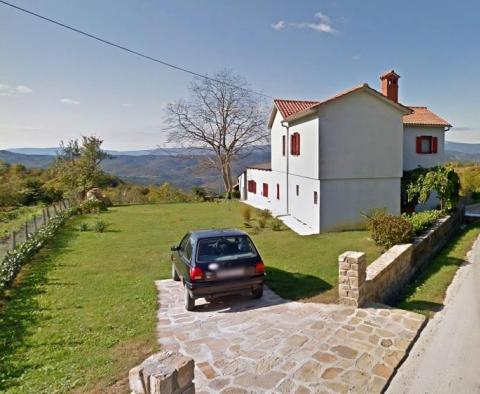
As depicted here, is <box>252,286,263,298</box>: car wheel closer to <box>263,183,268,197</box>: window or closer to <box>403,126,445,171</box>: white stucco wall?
<box>403,126,445,171</box>: white stucco wall

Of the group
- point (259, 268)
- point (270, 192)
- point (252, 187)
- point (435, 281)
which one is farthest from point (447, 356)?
point (252, 187)

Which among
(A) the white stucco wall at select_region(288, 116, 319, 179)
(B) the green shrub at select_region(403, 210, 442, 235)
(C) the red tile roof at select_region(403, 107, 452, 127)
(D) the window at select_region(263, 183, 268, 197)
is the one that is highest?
(C) the red tile roof at select_region(403, 107, 452, 127)

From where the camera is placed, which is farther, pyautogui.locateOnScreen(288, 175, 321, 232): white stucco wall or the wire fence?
pyautogui.locateOnScreen(288, 175, 321, 232): white stucco wall

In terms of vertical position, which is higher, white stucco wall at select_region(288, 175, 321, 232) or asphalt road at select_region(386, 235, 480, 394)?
white stucco wall at select_region(288, 175, 321, 232)

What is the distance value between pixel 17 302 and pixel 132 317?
2968 mm

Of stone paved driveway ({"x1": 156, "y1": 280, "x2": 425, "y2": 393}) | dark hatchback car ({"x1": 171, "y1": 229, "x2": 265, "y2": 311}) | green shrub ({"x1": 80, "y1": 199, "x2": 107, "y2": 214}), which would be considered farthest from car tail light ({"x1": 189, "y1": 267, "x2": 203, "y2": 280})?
green shrub ({"x1": 80, "y1": 199, "x2": 107, "y2": 214})

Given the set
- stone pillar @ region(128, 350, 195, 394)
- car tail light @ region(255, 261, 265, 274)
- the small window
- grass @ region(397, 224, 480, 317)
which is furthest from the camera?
grass @ region(397, 224, 480, 317)

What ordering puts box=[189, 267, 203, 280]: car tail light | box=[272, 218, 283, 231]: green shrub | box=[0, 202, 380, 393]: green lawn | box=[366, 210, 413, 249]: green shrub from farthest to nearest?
box=[272, 218, 283, 231]: green shrub
box=[366, 210, 413, 249]: green shrub
box=[189, 267, 203, 280]: car tail light
box=[0, 202, 380, 393]: green lawn

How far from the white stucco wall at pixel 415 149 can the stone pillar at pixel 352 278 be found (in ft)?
53.5

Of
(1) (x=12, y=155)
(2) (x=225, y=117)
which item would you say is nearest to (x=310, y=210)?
(2) (x=225, y=117)

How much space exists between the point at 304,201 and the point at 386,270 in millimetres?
9414

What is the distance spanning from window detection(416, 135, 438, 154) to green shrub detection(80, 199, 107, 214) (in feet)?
71.9

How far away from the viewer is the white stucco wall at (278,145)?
20.8 m

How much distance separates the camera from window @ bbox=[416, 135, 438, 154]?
811 inches
